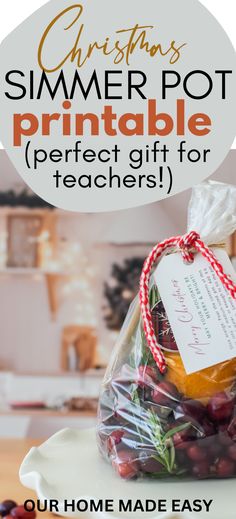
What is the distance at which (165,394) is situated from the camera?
618 mm

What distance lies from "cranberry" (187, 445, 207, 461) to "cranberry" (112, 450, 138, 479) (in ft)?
0.17

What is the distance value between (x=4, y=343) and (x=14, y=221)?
0.58m

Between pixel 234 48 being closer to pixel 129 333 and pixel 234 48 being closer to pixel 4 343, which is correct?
pixel 129 333

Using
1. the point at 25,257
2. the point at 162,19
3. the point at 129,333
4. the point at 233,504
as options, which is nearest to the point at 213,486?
the point at 233,504

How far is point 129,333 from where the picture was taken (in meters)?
0.70

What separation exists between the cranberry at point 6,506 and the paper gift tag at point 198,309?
0.19 meters

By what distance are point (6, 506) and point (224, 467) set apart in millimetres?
197

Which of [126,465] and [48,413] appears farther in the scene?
[48,413]

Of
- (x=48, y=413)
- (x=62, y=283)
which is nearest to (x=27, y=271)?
(x=62, y=283)

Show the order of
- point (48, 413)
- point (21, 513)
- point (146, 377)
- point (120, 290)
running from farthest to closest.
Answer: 1. point (120, 290)
2. point (48, 413)
3. point (146, 377)
4. point (21, 513)

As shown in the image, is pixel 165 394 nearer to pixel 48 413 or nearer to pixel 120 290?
pixel 48 413

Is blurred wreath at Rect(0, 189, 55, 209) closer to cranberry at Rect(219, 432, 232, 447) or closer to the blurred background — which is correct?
the blurred background

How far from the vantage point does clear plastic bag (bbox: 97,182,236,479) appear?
1.99ft

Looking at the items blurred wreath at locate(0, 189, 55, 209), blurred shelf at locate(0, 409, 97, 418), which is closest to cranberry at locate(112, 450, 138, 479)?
blurred shelf at locate(0, 409, 97, 418)
